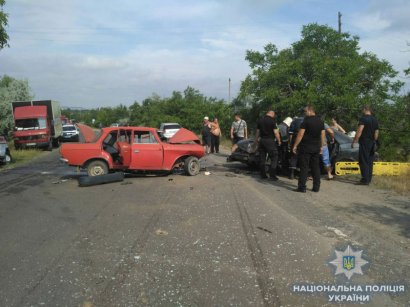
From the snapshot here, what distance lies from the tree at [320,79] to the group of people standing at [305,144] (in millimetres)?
9333

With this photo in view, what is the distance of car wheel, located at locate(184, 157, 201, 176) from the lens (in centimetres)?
1117

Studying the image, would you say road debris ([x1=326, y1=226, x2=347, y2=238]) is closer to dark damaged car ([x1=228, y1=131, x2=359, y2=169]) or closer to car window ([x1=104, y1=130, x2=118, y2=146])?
dark damaged car ([x1=228, y1=131, x2=359, y2=169])

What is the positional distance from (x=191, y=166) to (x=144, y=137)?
1.50 meters

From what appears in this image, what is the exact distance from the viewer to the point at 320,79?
67.1ft

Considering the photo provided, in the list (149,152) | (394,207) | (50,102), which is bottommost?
(394,207)

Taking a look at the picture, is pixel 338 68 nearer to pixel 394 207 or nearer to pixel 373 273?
pixel 394 207

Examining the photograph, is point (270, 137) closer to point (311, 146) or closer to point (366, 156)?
point (311, 146)

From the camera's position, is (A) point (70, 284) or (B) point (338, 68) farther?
(B) point (338, 68)

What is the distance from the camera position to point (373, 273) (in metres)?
4.30

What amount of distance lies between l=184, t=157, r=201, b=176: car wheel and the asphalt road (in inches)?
86.7

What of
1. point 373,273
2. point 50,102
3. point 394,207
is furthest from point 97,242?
point 50,102

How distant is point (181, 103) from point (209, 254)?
159 ft

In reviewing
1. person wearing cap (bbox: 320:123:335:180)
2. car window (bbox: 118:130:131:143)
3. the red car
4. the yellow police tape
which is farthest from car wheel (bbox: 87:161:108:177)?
the yellow police tape

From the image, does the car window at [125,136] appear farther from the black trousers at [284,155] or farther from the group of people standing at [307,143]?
the black trousers at [284,155]
